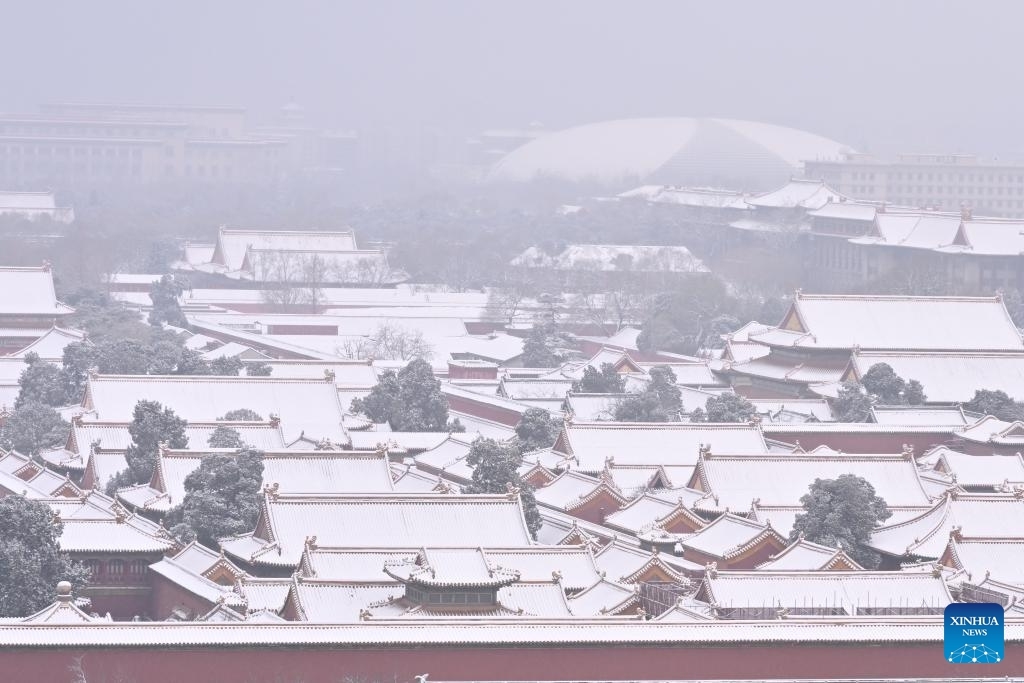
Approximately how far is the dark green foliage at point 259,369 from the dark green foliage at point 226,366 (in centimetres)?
22

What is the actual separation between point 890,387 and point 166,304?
64.9 ft

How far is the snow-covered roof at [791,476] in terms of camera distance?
97.7 feet

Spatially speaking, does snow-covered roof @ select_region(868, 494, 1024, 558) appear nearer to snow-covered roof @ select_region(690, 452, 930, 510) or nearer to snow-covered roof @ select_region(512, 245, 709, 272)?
snow-covered roof @ select_region(690, 452, 930, 510)

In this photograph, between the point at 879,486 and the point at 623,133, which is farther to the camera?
the point at 623,133

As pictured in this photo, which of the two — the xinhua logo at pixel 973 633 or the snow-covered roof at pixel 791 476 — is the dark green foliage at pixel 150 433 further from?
the xinhua logo at pixel 973 633

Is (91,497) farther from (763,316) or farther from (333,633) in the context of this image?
(763,316)

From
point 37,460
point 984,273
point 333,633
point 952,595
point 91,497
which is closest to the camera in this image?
point 333,633

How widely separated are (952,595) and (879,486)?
663 cm

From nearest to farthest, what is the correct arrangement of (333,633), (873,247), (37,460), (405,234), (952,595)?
(333,633) < (952,595) < (37,460) < (873,247) < (405,234)

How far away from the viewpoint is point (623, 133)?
342ft

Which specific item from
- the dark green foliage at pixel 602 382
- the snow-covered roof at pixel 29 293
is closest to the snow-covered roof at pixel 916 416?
the dark green foliage at pixel 602 382

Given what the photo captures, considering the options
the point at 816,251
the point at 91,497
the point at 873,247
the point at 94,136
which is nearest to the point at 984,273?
the point at 873,247

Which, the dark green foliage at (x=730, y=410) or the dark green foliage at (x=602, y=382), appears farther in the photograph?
the dark green foliage at (x=602, y=382)

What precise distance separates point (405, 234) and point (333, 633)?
5399cm
